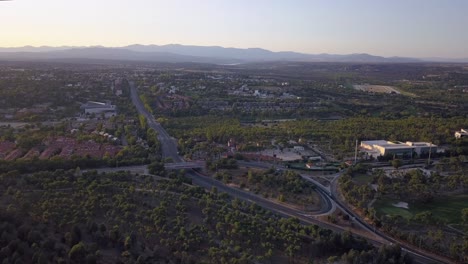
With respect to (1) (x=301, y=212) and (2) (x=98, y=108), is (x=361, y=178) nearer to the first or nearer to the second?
(1) (x=301, y=212)

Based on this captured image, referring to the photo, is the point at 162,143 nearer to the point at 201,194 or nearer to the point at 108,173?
the point at 108,173

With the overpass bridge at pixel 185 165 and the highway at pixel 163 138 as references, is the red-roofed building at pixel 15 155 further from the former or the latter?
the overpass bridge at pixel 185 165

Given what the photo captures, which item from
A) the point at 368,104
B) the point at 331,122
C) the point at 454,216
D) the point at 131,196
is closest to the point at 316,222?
the point at 454,216

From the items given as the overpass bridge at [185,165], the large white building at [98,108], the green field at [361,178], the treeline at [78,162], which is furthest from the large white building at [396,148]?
the large white building at [98,108]

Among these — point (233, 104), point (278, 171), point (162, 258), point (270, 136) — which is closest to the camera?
point (162, 258)

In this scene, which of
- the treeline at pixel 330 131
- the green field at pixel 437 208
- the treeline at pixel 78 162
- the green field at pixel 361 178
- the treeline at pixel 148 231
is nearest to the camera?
the treeline at pixel 148 231
